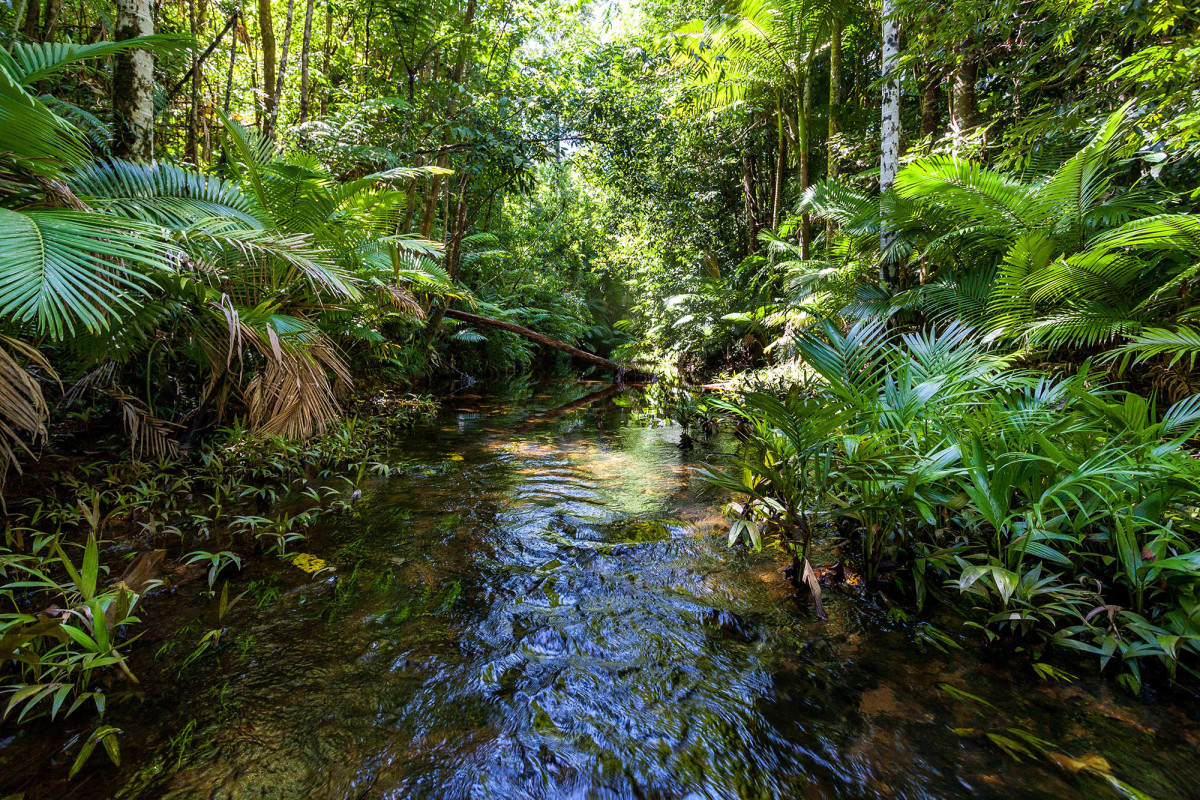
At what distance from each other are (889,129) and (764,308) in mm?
3405

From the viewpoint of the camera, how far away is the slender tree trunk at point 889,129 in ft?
15.8

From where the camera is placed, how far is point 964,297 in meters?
4.14

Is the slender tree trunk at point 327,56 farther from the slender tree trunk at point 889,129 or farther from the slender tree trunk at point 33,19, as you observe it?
the slender tree trunk at point 889,129

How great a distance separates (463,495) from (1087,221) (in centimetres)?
469

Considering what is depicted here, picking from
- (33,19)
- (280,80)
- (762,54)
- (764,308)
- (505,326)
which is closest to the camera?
(33,19)

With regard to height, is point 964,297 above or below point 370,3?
below

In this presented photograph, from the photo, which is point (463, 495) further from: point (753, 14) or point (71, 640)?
point (753, 14)

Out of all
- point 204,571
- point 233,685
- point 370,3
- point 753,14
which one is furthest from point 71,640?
point 753,14

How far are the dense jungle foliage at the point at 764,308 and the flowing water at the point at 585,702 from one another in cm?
15

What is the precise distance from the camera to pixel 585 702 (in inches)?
55.1

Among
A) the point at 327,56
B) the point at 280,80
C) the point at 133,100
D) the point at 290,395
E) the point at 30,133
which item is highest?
the point at 327,56

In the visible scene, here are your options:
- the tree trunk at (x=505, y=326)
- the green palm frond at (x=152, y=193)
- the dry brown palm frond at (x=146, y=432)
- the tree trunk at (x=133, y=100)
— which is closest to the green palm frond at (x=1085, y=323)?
the green palm frond at (x=152, y=193)

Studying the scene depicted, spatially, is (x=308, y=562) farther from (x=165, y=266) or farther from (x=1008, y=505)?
(x=1008, y=505)

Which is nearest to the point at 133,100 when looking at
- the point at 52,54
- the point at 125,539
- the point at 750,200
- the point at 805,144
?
the point at 52,54
